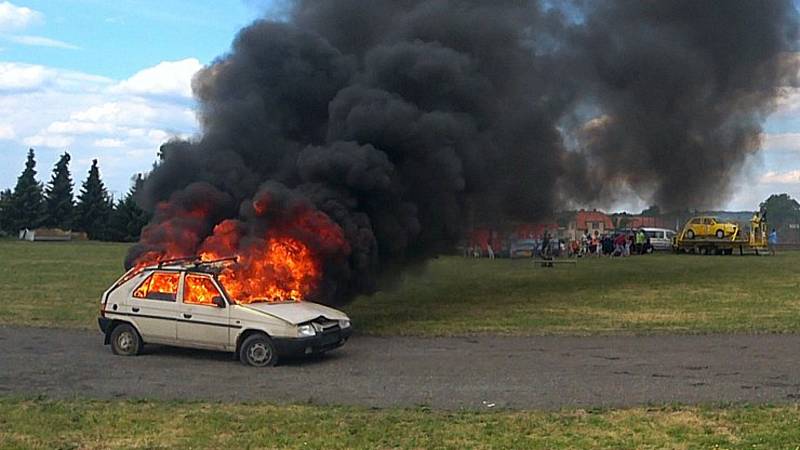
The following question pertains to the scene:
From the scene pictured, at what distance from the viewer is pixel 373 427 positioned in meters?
8.71

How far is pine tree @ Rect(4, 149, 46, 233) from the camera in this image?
281 ft

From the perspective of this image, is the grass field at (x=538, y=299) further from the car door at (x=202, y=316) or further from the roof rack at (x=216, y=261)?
the car door at (x=202, y=316)

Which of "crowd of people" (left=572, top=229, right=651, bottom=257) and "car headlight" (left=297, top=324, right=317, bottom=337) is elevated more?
"crowd of people" (left=572, top=229, right=651, bottom=257)

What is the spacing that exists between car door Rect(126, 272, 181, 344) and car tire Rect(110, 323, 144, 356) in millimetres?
170

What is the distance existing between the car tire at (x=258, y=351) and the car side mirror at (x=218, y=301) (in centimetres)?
69

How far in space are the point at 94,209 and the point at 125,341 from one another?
257 ft

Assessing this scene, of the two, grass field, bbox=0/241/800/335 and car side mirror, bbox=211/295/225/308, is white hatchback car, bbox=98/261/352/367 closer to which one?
car side mirror, bbox=211/295/225/308

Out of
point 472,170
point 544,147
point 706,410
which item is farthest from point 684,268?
point 706,410

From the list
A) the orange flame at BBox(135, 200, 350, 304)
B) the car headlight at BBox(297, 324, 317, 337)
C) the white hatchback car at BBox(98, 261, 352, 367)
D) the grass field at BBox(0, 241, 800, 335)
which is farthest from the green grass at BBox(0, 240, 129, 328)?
the car headlight at BBox(297, 324, 317, 337)

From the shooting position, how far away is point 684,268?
37.3 m

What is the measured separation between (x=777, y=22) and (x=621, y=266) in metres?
13.5

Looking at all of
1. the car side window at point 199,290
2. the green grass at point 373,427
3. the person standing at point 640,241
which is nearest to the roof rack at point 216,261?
the car side window at point 199,290

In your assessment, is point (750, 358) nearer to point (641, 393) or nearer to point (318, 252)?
point (641, 393)

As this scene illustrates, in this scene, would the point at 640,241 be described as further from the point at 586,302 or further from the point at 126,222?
the point at 126,222
